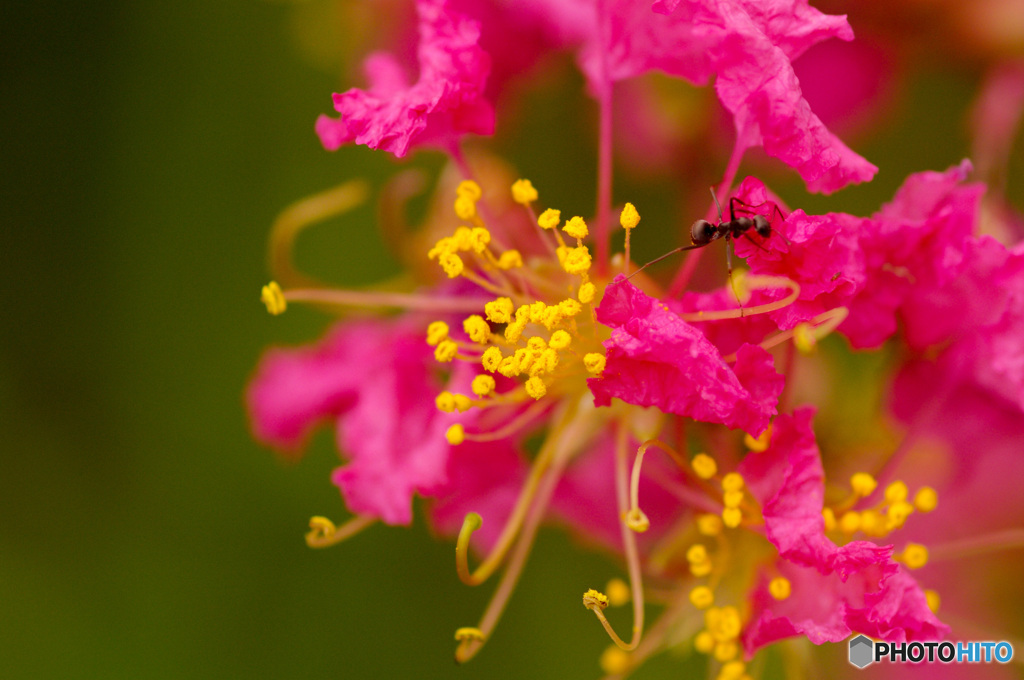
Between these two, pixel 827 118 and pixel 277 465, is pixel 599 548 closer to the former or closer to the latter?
pixel 277 465

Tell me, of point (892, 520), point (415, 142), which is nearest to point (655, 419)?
point (892, 520)

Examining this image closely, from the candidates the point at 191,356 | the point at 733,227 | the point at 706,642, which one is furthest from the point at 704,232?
the point at 191,356

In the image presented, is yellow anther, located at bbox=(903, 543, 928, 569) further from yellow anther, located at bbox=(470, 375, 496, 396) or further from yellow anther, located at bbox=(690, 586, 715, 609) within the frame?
yellow anther, located at bbox=(470, 375, 496, 396)

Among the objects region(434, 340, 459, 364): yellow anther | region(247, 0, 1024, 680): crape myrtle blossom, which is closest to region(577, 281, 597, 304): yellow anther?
region(247, 0, 1024, 680): crape myrtle blossom

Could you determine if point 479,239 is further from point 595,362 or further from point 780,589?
point 780,589

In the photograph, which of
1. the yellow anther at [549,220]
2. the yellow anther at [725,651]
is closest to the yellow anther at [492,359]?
the yellow anther at [549,220]

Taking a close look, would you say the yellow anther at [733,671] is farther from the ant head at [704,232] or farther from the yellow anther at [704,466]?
the ant head at [704,232]
